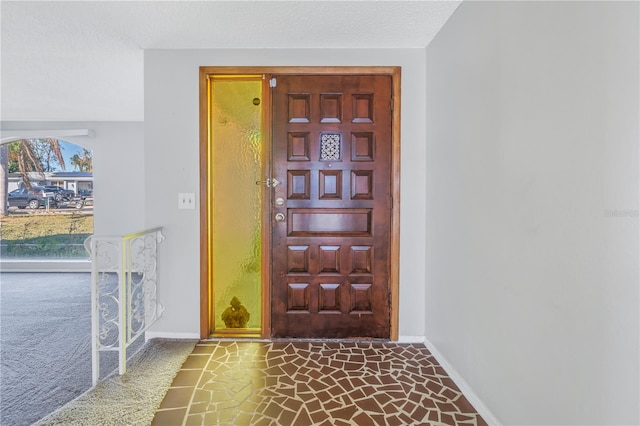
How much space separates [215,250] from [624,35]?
252cm

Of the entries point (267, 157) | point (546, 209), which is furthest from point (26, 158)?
point (546, 209)

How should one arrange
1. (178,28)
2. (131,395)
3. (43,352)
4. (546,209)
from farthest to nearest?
(43,352)
(178,28)
(131,395)
(546,209)

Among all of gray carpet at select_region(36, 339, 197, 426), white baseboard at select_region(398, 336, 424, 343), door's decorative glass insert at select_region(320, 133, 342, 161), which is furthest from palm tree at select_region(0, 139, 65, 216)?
white baseboard at select_region(398, 336, 424, 343)

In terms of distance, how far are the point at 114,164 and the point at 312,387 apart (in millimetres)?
4548

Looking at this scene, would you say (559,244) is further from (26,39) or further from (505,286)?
(26,39)

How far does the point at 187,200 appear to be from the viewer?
241 centimetres

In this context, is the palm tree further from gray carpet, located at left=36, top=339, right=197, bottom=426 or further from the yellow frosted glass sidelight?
gray carpet, located at left=36, top=339, right=197, bottom=426

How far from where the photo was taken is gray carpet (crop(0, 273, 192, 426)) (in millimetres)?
1751

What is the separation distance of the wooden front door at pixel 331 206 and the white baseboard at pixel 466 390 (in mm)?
420

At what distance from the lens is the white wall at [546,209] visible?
36.3 inches

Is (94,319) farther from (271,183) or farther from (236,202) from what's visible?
(271,183)

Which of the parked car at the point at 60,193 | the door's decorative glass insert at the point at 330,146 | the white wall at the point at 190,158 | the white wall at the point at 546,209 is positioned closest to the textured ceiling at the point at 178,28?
the white wall at the point at 190,158

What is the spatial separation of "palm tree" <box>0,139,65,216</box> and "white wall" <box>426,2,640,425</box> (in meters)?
5.75

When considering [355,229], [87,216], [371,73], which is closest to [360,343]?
[355,229]
